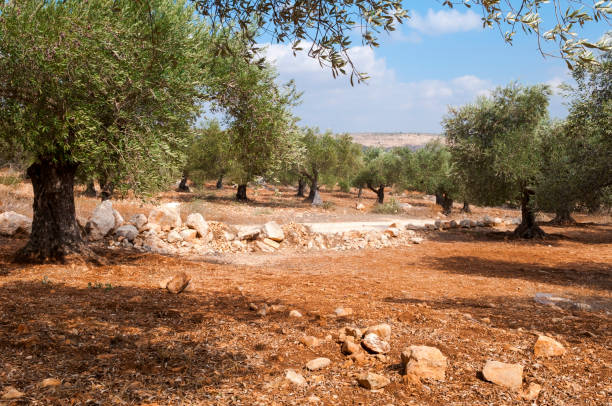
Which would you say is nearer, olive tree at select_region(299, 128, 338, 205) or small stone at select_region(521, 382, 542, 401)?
small stone at select_region(521, 382, 542, 401)

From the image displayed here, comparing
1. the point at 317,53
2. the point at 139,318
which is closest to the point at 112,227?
the point at 139,318

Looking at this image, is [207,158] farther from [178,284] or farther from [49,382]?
[49,382]

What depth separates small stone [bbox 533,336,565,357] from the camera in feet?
13.7

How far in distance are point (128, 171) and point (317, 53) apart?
450 cm

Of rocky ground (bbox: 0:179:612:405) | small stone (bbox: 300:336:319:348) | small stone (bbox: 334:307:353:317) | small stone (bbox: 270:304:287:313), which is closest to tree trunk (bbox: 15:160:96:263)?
rocky ground (bbox: 0:179:612:405)

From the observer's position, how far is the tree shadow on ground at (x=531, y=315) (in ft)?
17.0

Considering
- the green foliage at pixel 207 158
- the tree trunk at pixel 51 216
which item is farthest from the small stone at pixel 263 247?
the green foliage at pixel 207 158

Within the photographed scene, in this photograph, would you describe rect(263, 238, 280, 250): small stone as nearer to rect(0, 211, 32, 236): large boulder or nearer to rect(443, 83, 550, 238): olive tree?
rect(0, 211, 32, 236): large boulder

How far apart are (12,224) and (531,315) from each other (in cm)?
1462

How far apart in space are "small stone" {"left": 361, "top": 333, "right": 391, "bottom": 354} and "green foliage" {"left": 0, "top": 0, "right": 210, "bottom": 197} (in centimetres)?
474

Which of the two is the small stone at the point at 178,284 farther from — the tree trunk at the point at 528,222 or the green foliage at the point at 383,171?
the green foliage at the point at 383,171

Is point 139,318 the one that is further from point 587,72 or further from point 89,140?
point 587,72

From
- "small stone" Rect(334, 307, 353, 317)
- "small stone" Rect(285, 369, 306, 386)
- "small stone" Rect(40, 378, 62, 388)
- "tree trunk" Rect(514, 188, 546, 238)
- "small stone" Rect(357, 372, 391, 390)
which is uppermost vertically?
"tree trunk" Rect(514, 188, 546, 238)

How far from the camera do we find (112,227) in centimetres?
1441
